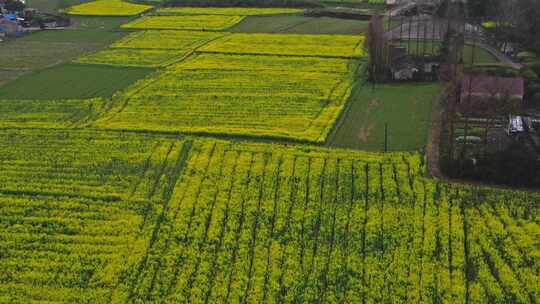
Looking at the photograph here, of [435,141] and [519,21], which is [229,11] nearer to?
[519,21]

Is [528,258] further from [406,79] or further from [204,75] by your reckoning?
[204,75]

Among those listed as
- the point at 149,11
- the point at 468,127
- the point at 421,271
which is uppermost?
the point at 149,11

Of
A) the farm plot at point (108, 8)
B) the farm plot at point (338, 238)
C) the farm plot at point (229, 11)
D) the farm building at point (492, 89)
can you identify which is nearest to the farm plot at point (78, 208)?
the farm plot at point (338, 238)

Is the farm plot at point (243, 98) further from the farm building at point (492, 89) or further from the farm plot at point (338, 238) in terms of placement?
the farm building at point (492, 89)

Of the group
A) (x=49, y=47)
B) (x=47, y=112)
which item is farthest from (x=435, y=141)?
(x=49, y=47)

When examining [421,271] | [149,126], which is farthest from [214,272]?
[149,126]

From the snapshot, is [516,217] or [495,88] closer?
[516,217]
